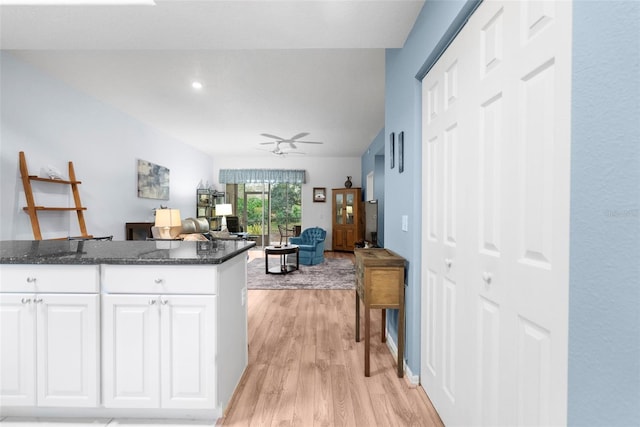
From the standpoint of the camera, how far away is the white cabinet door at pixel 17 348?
1.52 m

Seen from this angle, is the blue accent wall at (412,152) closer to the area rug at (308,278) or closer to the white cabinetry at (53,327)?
the white cabinetry at (53,327)

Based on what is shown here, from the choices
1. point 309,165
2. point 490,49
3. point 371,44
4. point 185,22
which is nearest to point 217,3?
point 185,22

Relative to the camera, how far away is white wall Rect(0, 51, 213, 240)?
3027mm

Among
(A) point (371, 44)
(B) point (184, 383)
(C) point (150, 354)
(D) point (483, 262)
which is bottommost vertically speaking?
(B) point (184, 383)

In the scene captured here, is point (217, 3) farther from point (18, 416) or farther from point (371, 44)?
point (18, 416)

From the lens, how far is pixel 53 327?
1.52m

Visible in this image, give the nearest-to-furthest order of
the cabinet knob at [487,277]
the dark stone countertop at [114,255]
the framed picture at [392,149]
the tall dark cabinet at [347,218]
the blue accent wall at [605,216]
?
the blue accent wall at [605,216]
the cabinet knob at [487,277]
the dark stone countertop at [114,255]
the framed picture at [392,149]
the tall dark cabinet at [347,218]

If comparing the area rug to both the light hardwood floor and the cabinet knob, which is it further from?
the cabinet knob

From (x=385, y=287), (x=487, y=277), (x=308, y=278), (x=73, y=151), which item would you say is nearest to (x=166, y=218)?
(x=73, y=151)

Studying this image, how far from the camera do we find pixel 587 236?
0.71m

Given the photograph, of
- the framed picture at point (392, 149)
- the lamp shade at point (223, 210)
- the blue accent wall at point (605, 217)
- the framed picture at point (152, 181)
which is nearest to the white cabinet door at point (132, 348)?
the blue accent wall at point (605, 217)

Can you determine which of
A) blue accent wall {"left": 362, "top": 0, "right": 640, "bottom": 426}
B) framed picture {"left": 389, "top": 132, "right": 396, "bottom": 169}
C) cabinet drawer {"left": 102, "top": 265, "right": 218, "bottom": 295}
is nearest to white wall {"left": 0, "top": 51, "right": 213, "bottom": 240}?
cabinet drawer {"left": 102, "top": 265, "right": 218, "bottom": 295}

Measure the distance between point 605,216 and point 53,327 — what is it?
2.33 m

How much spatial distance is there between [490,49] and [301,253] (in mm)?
5204
